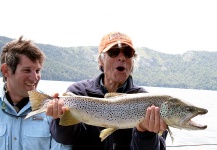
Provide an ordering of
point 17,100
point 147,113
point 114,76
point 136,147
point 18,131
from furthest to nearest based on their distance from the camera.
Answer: point 17,100, point 18,131, point 114,76, point 136,147, point 147,113

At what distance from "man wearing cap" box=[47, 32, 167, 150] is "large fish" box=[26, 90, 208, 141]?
129 millimetres

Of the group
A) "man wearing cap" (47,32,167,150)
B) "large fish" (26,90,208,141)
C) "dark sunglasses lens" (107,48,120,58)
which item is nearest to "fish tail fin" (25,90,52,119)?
"large fish" (26,90,208,141)

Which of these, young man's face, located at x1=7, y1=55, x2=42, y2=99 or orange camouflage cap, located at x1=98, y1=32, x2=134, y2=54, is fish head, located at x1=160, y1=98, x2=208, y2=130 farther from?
young man's face, located at x1=7, y1=55, x2=42, y2=99

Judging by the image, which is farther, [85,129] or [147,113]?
[85,129]

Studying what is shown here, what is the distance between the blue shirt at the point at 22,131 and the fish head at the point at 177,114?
1.70 meters

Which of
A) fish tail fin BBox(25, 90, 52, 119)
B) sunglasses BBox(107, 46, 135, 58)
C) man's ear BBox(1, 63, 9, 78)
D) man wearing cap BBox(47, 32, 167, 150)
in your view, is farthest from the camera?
man's ear BBox(1, 63, 9, 78)

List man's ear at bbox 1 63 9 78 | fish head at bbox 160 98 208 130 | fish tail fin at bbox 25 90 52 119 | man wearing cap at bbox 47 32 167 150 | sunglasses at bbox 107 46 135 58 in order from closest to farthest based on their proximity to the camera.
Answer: fish head at bbox 160 98 208 130 < man wearing cap at bbox 47 32 167 150 < fish tail fin at bbox 25 90 52 119 < sunglasses at bbox 107 46 135 58 < man's ear at bbox 1 63 9 78

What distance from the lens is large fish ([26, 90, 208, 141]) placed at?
4062 mm

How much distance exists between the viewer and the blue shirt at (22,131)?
488 centimetres

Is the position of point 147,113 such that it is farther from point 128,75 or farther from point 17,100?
point 17,100

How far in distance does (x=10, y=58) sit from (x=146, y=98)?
240 centimetres

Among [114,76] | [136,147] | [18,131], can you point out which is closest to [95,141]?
[136,147]

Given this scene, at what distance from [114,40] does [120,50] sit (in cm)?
20

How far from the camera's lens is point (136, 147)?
4250 millimetres
